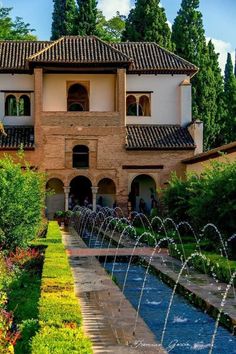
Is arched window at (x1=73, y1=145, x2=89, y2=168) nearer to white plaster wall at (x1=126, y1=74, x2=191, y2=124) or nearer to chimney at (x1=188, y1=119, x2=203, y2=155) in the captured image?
white plaster wall at (x1=126, y1=74, x2=191, y2=124)

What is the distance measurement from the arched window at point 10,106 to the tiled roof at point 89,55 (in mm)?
1665

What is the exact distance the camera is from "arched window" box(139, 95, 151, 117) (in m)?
34.4

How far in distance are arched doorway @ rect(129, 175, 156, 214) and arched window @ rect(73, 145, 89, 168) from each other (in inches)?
100

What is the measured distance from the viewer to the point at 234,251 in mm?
15188

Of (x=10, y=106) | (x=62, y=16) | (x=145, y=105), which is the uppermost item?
(x=62, y=16)

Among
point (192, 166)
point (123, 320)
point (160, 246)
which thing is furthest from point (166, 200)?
point (123, 320)

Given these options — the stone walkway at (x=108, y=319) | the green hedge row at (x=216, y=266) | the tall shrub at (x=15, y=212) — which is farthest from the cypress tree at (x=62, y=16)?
the stone walkway at (x=108, y=319)

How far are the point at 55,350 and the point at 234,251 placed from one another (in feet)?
33.4

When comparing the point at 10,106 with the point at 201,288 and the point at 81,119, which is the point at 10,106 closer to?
the point at 81,119

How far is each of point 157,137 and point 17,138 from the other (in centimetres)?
643

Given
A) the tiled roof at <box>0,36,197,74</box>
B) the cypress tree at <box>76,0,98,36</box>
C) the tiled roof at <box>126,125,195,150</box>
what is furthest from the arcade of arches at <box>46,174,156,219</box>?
the cypress tree at <box>76,0,98,36</box>

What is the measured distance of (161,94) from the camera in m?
34.1

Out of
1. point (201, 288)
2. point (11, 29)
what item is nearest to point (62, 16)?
point (11, 29)

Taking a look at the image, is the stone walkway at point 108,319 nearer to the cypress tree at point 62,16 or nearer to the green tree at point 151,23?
the green tree at point 151,23
